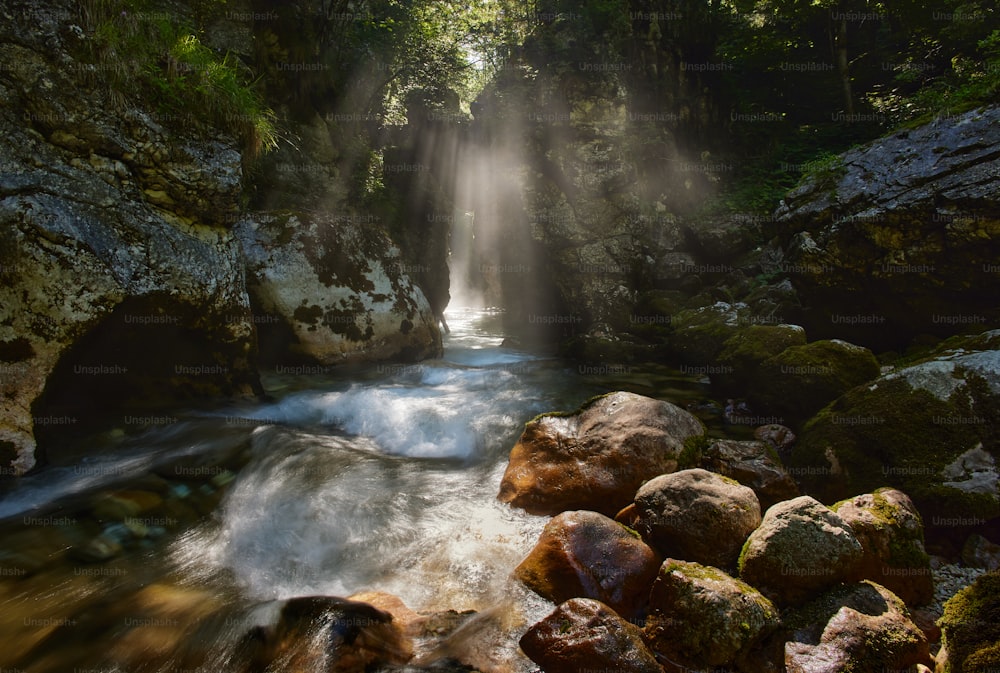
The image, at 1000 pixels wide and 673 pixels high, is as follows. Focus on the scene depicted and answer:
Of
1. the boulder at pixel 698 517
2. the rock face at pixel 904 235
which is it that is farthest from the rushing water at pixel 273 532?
the rock face at pixel 904 235

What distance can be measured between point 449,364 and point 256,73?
858 cm

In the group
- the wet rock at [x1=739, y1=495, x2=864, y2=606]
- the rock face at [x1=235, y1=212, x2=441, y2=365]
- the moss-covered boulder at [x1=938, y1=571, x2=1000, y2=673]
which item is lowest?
the wet rock at [x1=739, y1=495, x2=864, y2=606]

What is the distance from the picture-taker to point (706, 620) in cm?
309

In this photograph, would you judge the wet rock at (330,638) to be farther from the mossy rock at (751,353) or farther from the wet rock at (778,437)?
the mossy rock at (751,353)

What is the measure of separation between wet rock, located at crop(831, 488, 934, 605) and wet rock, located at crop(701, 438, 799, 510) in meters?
0.69

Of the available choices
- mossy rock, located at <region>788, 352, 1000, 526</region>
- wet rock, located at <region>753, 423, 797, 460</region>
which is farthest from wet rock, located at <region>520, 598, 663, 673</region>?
wet rock, located at <region>753, 423, 797, 460</region>

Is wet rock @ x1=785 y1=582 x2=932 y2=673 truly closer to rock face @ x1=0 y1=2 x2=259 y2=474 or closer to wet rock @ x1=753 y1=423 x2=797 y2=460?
wet rock @ x1=753 y1=423 x2=797 y2=460

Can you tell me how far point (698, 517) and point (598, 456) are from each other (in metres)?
1.46

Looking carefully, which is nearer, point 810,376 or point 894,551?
point 894,551

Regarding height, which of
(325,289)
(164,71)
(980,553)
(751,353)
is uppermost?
(164,71)

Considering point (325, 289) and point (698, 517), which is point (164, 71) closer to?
point (325, 289)

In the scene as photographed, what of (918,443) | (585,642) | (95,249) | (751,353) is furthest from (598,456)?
(95,249)

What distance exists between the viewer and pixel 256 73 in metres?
11.7

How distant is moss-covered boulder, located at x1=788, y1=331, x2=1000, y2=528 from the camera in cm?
457
